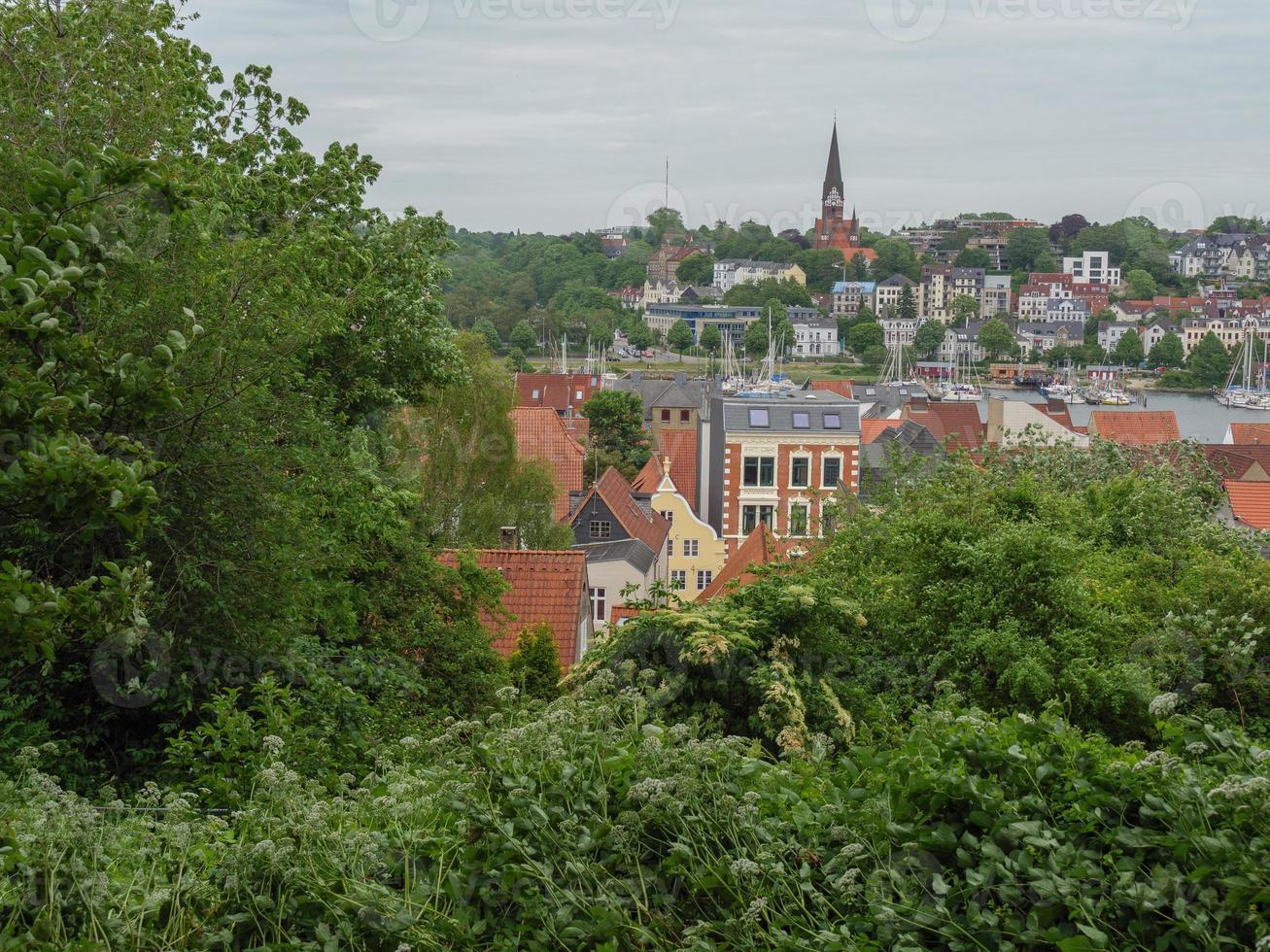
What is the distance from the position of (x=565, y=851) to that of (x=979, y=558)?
6713mm

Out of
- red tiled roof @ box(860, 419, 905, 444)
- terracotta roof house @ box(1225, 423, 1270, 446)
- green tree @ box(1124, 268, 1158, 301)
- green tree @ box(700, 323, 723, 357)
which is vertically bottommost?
terracotta roof house @ box(1225, 423, 1270, 446)

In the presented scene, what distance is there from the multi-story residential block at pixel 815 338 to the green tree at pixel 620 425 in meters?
113

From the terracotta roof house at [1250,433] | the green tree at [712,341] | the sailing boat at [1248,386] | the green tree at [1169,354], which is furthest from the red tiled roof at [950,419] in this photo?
the green tree at [712,341]

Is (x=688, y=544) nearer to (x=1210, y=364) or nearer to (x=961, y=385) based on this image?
(x=961, y=385)

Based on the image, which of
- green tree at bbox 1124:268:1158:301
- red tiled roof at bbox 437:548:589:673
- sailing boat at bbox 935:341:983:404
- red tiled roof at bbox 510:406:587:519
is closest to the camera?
red tiled roof at bbox 437:548:589:673

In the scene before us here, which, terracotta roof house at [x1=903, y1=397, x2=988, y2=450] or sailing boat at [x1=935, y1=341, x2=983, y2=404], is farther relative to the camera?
sailing boat at [x1=935, y1=341, x2=983, y2=404]

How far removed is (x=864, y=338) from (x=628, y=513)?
14289cm

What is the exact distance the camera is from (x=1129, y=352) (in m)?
160

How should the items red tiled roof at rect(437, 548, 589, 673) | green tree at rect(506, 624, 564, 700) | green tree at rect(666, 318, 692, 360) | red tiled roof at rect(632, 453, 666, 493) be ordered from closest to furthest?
1. green tree at rect(506, 624, 564, 700)
2. red tiled roof at rect(437, 548, 589, 673)
3. red tiled roof at rect(632, 453, 666, 493)
4. green tree at rect(666, 318, 692, 360)

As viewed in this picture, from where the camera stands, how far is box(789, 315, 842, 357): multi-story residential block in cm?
18000

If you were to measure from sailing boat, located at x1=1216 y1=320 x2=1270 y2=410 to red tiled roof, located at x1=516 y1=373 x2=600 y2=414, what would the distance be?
221 ft

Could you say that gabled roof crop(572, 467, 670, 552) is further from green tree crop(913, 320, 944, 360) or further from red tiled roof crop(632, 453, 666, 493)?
green tree crop(913, 320, 944, 360)

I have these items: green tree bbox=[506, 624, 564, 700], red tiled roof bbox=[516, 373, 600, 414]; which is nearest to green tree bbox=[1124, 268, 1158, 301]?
red tiled roof bbox=[516, 373, 600, 414]

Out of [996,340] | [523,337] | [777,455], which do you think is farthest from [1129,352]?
[777,455]
